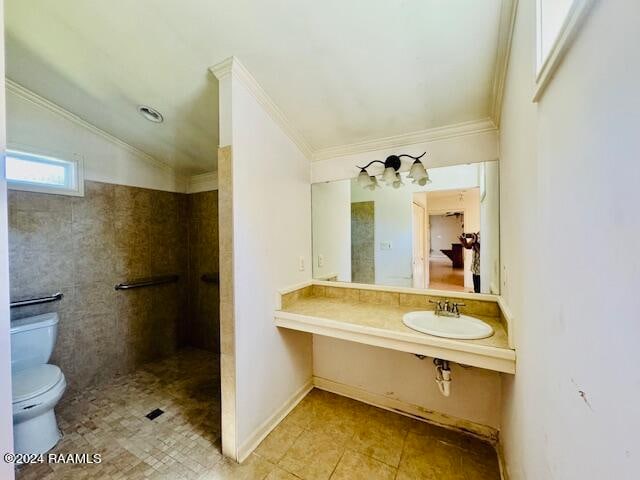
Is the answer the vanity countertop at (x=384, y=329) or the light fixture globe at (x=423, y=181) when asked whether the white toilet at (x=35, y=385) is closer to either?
the vanity countertop at (x=384, y=329)

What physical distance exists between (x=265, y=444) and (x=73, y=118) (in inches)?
116

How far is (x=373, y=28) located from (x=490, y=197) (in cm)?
125

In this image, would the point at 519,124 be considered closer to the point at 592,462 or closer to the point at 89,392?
the point at 592,462

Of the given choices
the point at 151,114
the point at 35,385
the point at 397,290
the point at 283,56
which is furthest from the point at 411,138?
the point at 35,385

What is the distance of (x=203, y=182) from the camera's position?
2900mm

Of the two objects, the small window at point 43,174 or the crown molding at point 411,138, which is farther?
the small window at point 43,174

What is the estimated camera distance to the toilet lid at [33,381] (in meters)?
1.44

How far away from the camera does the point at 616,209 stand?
399 mm

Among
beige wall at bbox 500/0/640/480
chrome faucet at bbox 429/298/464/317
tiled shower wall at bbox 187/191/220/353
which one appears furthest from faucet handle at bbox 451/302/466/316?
tiled shower wall at bbox 187/191/220/353

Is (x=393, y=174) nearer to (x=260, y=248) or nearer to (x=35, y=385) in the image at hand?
(x=260, y=248)

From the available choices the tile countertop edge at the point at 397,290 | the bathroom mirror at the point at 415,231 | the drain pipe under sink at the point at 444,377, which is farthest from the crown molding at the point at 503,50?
the drain pipe under sink at the point at 444,377

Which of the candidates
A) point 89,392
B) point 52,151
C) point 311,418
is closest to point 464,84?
point 311,418

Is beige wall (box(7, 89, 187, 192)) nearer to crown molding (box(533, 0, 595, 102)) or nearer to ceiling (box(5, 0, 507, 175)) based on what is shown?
ceiling (box(5, 0, 507, 175))

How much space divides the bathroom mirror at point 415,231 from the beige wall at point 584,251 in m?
0.84
